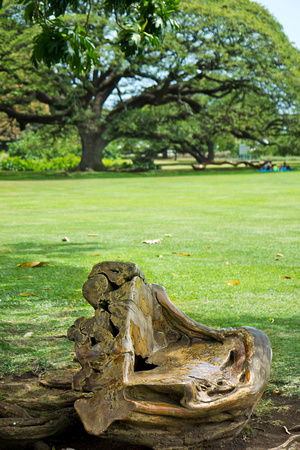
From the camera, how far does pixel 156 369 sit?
8.82 ft

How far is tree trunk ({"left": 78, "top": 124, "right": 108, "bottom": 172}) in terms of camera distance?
35209 mm

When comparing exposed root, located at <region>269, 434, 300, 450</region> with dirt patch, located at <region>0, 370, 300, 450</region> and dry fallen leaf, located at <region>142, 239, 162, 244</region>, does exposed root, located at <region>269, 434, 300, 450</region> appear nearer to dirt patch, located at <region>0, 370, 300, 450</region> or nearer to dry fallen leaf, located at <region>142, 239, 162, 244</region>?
dirt patch, located at <region>0, 370, 300, 450</region>

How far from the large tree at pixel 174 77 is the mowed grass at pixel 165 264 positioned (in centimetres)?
1718

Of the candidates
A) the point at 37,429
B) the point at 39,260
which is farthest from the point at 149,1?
the point at 37,429

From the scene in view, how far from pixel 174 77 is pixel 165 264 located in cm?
2758

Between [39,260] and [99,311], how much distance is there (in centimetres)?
524

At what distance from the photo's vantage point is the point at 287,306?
5.44 metres

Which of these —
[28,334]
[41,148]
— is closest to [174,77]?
[41,148]

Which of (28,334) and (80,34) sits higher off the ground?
(80,34)

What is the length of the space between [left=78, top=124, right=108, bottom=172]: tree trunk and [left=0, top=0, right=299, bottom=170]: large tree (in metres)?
0.06

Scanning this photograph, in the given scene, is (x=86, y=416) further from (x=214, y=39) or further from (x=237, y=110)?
(x=237, y=110)

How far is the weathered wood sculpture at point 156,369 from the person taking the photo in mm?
2359

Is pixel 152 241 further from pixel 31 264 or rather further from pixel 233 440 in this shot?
pixel 233 440

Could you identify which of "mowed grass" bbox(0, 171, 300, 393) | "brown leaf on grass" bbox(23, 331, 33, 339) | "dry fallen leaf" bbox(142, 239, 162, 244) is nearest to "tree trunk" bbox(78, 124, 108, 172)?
"mowed grass" bbox(0, 171, 300, 393)
